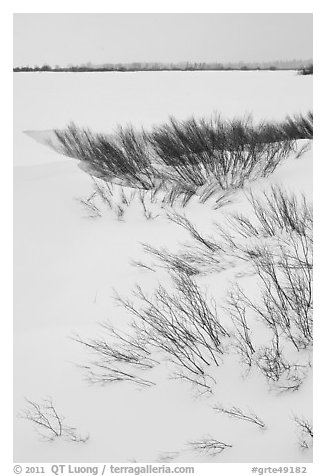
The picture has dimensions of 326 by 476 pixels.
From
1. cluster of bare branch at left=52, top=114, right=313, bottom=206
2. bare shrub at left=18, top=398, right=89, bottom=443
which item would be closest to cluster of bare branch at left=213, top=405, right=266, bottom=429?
bare shrub at left=18, top=398, right=89, bottom=443

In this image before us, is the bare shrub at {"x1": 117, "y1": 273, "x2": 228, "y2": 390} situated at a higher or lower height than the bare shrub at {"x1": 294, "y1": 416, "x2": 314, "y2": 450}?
higher

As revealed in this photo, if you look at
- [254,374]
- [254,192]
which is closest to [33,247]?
[254,374]

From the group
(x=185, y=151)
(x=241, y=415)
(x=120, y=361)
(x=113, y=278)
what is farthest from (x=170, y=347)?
(x=185, y=151)

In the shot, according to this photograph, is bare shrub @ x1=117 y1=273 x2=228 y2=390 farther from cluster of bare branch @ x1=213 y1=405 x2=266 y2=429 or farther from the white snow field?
cluster of bare branch @ x1=213 y1=405 x2=266 y2=429

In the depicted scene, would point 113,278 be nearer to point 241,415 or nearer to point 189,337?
point 189,337

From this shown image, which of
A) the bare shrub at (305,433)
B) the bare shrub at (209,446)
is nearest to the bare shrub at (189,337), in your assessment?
the bare shrub at (209,446)

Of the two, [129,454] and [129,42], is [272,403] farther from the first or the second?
[129,42]

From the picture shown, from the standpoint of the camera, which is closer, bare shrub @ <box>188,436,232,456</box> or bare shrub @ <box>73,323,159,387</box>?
bare shrub @ <box>188,436,232,456</box>
